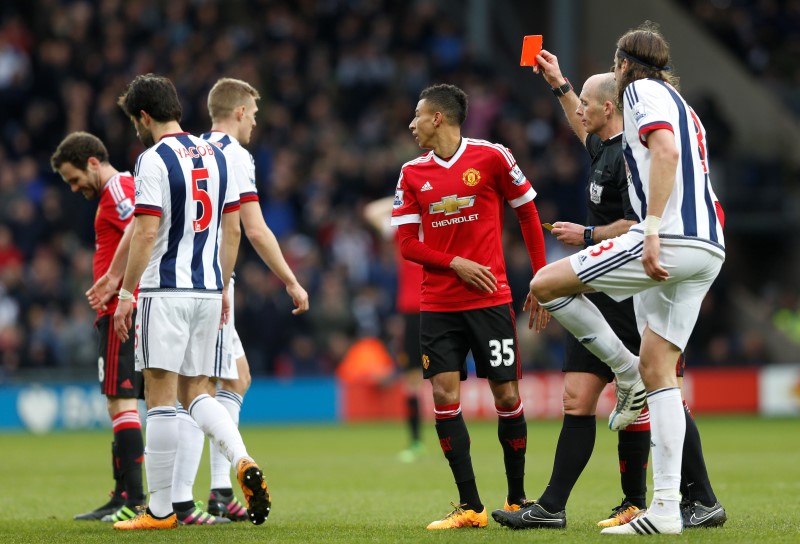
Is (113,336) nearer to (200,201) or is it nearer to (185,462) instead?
(185,462)

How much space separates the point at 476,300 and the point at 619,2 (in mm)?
20667

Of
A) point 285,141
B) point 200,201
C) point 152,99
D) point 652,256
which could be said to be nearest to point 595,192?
point 652,256

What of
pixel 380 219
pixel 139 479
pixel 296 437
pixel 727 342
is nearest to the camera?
pixel 139 479

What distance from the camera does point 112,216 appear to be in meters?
8.16

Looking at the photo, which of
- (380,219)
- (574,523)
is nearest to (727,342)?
(380,219)

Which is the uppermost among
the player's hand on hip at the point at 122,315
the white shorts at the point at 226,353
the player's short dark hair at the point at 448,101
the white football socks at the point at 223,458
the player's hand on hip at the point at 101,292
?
the player's short dark hair at the point at 448,101

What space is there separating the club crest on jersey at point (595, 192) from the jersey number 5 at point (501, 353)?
3.02ft

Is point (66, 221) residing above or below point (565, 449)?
above

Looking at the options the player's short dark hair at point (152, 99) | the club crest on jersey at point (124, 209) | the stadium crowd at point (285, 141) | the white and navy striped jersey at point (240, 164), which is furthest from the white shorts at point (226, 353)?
the stadium crowd at point (285, 141)

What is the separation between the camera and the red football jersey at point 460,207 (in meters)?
7.01

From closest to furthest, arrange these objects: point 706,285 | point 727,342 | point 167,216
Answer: point 706,285
point 167,216
point 727,342

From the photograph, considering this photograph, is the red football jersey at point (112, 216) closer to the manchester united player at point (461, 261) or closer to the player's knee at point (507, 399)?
the manchester united player at point (461, 261)

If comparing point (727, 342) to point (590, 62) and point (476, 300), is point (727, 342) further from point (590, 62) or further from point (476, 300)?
point (476, 300)

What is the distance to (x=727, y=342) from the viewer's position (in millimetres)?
21453
